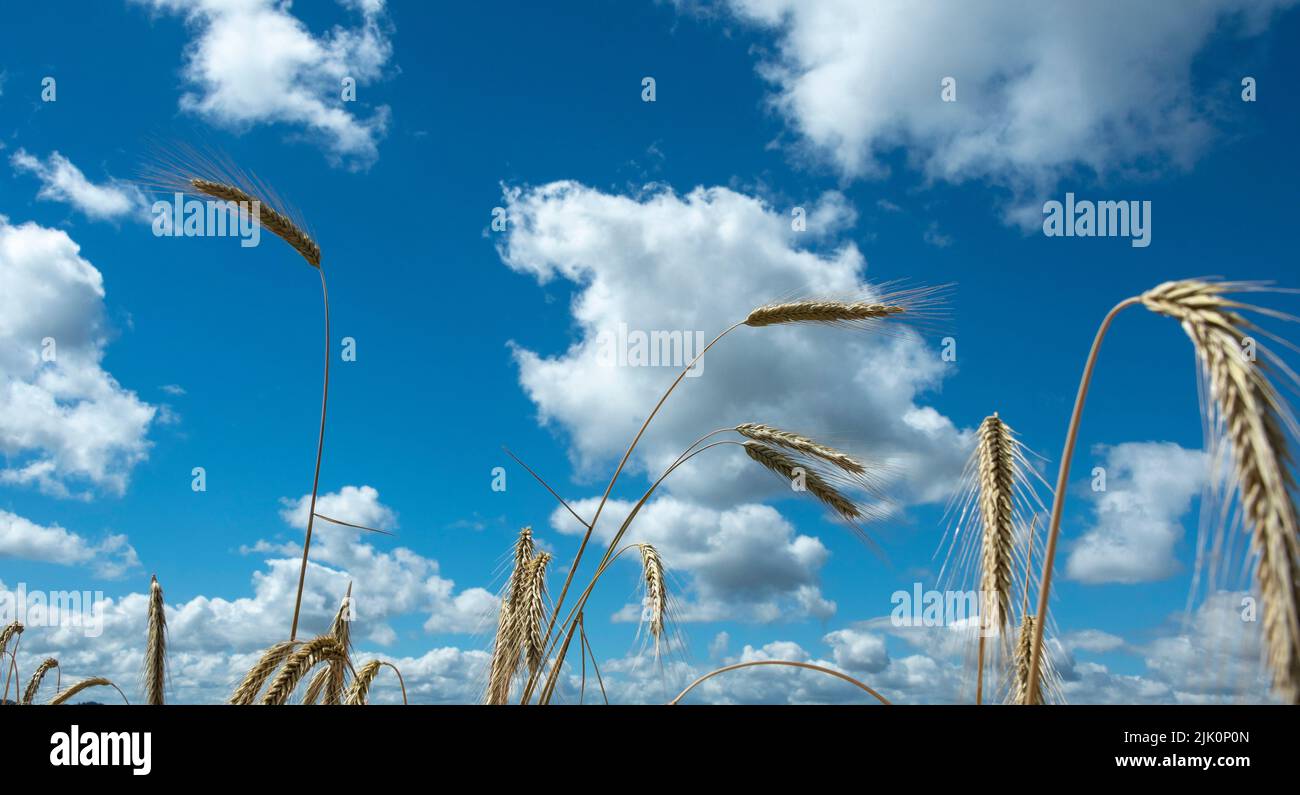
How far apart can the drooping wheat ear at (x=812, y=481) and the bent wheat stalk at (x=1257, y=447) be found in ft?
11.1

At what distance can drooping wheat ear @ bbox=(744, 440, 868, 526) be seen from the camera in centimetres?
547

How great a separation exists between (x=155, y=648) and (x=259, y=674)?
2.38 m

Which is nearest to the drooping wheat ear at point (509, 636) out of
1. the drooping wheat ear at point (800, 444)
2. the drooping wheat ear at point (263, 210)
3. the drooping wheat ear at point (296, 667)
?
the drooping wheat ear at point (296, 667)

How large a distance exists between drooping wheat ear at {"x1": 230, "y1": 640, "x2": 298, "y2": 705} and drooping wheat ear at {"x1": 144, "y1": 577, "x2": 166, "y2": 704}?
2231 millimetres

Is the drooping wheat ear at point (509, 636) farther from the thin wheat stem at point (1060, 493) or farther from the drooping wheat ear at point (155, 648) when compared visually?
the thin wheat stem at point (1060, 493)

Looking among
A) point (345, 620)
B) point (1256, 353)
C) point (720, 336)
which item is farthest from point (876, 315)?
point (345, 620)

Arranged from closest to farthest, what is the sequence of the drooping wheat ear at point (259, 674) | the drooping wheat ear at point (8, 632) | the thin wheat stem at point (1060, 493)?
the thin wheat stem at point (1060, 493) → the drooping wheat ear at point (259, 674) → the drooping wheat ear at point (8, 632)

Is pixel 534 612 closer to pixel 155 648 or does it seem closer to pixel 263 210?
pixel 155 648

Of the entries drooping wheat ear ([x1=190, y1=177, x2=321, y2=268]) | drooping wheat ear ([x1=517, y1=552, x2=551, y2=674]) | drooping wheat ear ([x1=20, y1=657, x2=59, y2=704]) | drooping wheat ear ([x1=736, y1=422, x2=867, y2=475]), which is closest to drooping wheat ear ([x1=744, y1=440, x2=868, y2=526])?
drooping wheat ear ([x1=736, y1=422, x2=867, y2=475])

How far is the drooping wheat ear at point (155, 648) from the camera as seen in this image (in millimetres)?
5816

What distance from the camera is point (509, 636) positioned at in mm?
6277

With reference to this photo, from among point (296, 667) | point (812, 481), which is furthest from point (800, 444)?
point (296, 667)
